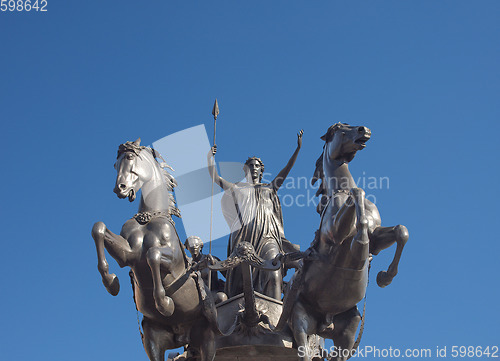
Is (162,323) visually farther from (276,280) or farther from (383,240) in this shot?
(383,240)

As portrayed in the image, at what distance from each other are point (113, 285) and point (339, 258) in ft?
12.4

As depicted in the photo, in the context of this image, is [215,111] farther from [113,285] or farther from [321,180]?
[113,285]

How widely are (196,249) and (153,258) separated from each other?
13.1 feet

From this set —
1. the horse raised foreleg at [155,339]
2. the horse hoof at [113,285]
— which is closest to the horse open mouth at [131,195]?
the horse hoof at [113,285]

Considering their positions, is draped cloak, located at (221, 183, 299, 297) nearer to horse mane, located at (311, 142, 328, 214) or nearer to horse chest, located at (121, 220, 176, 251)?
horse mane, located at (311, 142, 328, 214)

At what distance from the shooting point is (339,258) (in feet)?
41.8

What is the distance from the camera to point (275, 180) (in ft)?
55.9

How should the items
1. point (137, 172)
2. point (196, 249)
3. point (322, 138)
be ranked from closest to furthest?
1. point (137, 172)
2. point (322, 138)
3. point (196, 249)

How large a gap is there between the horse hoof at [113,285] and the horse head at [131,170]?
1422mm

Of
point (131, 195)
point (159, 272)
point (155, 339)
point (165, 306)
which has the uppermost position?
point (131, 195)

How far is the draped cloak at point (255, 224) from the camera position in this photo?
15.6 meters

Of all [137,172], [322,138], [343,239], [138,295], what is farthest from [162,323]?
[322,138]

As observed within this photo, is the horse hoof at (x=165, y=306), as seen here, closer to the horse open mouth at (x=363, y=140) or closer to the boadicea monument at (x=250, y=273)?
the boadicea monument at (x=250, y=273)

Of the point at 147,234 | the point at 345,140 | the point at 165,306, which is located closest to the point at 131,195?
the point at 147,234
